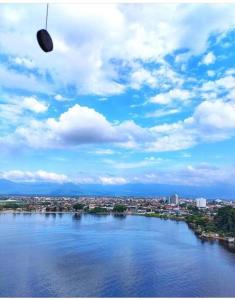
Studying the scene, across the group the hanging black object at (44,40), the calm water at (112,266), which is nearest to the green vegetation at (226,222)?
the calm water at (112,266)

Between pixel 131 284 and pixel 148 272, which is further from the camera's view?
pixel 148 272

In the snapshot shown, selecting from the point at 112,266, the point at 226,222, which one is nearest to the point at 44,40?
the point at 112,266

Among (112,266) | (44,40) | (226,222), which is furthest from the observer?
(226,222)

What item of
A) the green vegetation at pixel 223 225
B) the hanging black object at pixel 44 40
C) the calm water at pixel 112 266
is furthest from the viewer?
the green vegetation at pixel 223 225

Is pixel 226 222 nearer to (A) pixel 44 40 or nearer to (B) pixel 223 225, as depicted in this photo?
(B) pixel 223 225

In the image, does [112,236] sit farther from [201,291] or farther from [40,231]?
[201,291]

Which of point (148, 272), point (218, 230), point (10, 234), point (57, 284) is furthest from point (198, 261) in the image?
point (10, 234)

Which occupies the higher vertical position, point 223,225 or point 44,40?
point 44,40

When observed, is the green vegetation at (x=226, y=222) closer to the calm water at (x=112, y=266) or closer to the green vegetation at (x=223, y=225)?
the green vegetation at (x=223, y=225)

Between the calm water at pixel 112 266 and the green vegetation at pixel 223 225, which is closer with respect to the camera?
the calm water at pixel 112 266
